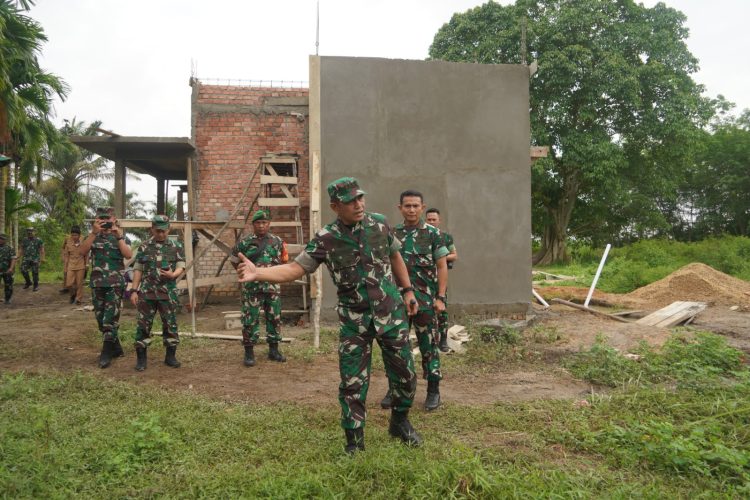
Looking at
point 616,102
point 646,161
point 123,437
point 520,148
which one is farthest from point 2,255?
point 646,161

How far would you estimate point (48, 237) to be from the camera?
22.0m

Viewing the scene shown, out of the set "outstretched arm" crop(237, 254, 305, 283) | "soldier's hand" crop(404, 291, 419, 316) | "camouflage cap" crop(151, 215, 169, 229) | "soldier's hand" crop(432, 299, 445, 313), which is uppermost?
"camouflage cap" crop(151, 215, 169, 229)

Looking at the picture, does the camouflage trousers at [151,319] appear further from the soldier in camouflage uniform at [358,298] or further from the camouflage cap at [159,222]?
the soldier in camouflage uniform at [358,298]

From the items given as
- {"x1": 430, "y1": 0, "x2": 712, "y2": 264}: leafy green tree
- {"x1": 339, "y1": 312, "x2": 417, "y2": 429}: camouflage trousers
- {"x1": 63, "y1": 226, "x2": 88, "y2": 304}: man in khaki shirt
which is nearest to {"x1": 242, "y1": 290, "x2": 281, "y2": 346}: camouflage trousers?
{"x1": 339, "y1": 312, "x2": 417, "y2": 429}: camouflage trousers

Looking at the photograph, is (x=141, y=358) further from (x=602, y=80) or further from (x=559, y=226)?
(x=559, y=226)

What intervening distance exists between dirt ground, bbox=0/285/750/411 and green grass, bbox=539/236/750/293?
495 cm

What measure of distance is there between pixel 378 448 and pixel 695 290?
11.5 metres

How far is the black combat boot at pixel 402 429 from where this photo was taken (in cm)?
340

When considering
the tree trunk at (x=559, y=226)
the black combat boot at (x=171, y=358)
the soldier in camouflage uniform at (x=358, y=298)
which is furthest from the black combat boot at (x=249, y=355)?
the tree trunk at (x=559, y=226)

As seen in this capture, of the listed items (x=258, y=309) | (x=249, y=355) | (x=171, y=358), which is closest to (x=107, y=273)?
(x=171, y=358)

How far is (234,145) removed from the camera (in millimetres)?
10125

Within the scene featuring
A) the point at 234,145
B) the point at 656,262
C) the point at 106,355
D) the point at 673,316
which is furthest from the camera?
the point at 656,262

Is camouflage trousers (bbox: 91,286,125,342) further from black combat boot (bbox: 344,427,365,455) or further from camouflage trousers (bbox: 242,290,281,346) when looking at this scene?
black combat boot (bbox: 344,427,365,455)

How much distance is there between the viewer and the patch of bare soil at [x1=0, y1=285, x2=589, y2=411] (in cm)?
480
